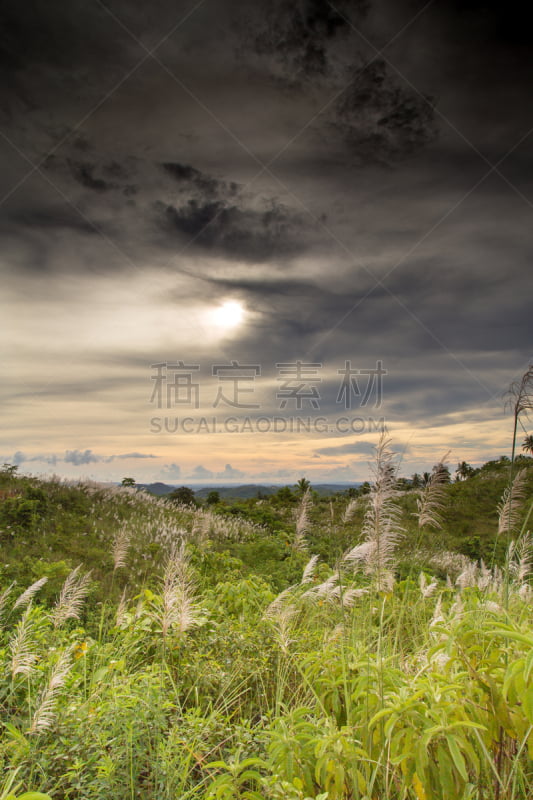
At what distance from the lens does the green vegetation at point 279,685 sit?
223 cm

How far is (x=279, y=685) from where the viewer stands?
3.58 meters

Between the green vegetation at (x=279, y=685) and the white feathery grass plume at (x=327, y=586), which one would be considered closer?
the green vegetation at (x=279, y=685)

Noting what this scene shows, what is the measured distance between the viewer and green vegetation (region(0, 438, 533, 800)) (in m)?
2.23

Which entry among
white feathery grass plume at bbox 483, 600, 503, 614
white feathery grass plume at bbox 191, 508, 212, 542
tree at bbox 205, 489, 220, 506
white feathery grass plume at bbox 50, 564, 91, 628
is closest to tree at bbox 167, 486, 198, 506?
tree at bbox 205, 489, 220, 506

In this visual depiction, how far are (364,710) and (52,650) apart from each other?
276 cm

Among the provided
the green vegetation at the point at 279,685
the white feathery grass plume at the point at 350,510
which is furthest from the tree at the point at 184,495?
the white feathery grass plume at the point at 350,510

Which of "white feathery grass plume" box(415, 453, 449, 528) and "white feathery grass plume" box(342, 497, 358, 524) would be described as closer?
"white feathery grass plume" box(415, 453, 449, 528)

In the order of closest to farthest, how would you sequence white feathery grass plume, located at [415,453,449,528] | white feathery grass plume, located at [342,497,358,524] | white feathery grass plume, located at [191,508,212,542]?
1. white feathery grass plume, located at [415,453,449,528]
2. white feathery grass plume, located at [342,497,358,524]
3. white feathery grass plume, located at [191,508,212,542]

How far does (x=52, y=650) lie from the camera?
3.91 m

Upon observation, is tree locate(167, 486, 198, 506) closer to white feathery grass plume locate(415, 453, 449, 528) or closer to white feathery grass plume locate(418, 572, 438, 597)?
white feathery grass plume locate(418, 572, 438, 597)

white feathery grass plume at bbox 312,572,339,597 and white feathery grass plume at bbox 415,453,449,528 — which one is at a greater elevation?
white feathery grass plume at bbox 415,453,449,528

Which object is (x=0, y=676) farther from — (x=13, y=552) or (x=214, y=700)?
(x=13, y=552)

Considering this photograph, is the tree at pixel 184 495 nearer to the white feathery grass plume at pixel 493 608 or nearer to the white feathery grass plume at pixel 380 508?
the white feathery grass plume at pixel 493 608

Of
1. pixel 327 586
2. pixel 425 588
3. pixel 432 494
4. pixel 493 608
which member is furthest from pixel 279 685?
pixel 425 588
